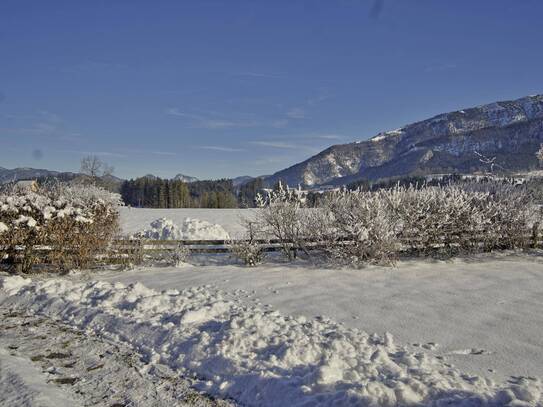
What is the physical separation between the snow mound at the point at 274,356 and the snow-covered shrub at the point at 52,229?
366 cm

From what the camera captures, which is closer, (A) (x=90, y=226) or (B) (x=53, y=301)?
(B) (x=53, y=301)

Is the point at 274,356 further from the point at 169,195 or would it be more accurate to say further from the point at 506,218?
the point at 169,195

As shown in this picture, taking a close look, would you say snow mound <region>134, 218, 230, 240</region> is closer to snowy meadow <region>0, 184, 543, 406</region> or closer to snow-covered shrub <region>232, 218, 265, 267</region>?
snowy meadow <region>0, 184, 543, 406</region>

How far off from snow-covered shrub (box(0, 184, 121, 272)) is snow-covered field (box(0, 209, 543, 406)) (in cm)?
87

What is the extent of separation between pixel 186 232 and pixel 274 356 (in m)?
16.2

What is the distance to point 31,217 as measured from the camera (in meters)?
11.1

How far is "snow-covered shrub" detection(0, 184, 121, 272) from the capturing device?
11109mm

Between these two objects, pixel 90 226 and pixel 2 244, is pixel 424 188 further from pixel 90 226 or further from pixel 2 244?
pixel 2 244

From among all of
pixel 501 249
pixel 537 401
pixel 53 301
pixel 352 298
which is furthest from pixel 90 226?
pixel 501 249

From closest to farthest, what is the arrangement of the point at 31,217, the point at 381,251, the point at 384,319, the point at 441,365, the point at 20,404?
the point at 20,404 → the point at 441,365 → the point at 384,319 → the point at 31,217 → the point at 381,251

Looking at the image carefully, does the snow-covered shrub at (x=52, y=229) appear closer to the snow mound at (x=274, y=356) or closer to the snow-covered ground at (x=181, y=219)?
the snow mound at (x=274, y=356)

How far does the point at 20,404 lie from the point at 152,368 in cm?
147

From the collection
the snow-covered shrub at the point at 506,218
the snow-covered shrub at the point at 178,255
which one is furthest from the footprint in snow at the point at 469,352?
the snow-covered shrub at the point at 506,218

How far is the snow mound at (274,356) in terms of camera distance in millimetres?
4094
